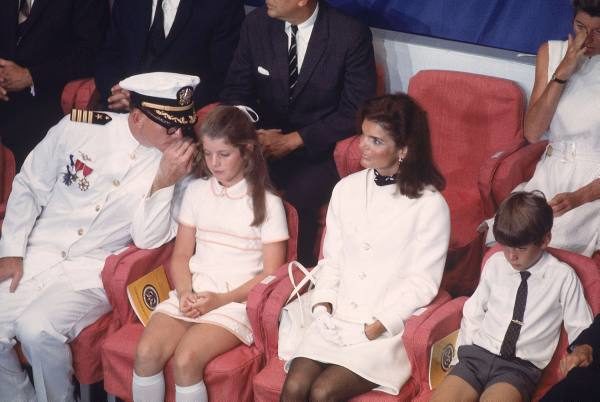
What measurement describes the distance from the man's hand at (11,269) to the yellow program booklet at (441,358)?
1.71 meters

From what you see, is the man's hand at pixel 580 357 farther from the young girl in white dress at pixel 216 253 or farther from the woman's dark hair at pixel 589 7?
the woman's dark hair at pixel 589 7

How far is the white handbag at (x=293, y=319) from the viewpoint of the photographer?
3301 millimetres

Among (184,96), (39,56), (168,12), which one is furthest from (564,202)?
(39,56)

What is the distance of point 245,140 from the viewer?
11.6 feet

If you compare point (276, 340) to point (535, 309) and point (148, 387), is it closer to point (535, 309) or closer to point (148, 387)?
point (148, 387)

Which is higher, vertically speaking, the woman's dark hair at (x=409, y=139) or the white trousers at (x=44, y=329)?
the woman's dark hair at (x=409, y=139)

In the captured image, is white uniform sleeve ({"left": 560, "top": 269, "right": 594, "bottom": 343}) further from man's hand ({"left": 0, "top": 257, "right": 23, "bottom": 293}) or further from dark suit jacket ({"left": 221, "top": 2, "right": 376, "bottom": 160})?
man's hand ({"left": 0, "top": 257, "right": 23, "bottom": 293})

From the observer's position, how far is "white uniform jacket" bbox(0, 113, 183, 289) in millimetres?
3809

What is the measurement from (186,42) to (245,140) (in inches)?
44.7

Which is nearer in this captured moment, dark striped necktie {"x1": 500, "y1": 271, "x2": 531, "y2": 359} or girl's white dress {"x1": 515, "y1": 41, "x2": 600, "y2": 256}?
dark striped necktie {"x1": 500, "y1": 271, "x2": 531, "y2": 359}

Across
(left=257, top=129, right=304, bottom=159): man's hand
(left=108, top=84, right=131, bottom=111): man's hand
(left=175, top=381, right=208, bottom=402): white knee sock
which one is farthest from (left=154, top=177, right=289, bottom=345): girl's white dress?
(left=108, top=84, right=131, bottom=111): man's hand

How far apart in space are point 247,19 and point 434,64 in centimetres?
89

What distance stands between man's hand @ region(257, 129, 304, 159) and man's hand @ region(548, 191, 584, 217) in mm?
1159

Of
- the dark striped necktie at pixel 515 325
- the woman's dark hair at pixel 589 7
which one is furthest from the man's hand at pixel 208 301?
the woman's dark hair at pixel 589 7
